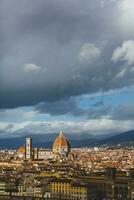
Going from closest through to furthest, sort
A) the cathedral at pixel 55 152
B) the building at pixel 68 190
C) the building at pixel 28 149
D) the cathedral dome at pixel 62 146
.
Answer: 1. the building at pixel 68 190
2. the building at pixel 28 149
3. the cathedral at pixel 55 152
4. the cathedral dome at pixel 62 146

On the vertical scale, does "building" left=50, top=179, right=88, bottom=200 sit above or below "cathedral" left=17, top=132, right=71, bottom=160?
below

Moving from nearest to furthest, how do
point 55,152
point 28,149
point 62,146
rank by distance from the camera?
point 28,149 < point 62,146 < point 55,152

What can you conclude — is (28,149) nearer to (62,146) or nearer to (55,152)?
(62,146)

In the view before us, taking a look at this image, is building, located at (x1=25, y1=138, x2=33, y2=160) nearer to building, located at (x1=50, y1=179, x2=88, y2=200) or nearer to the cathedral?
the cathedral

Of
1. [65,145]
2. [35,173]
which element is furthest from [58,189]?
[65,145]

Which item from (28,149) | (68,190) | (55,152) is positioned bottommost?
(68,190)

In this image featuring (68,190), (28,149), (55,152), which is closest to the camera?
(68,190)

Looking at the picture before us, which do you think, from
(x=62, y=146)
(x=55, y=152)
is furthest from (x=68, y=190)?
(x=55, y=152)

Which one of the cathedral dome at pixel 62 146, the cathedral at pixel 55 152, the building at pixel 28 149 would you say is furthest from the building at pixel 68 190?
the cathedral dome at pixel 62 146

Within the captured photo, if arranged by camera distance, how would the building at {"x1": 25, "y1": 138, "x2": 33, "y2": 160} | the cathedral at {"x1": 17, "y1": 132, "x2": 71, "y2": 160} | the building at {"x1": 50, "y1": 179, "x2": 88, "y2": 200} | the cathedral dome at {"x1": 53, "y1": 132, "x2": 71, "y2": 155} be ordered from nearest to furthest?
1. the building at {"x1": 50, "y1": 179, "x2": 88, "y2": 200}
2. the building at {"x1": 25, "y1": 138, "x2": 33, "y2": 160}
3. the cathedral at {"x1": 17, "y1": 132, "x2": 71, "y2": 160}
4. the cathedral dome at {"x1": 53, "y1": 132, "x2": 71, "y2": 155}

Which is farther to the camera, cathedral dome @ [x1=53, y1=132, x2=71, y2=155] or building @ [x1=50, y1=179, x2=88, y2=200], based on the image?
cathedral dome @ [x1=53, y1=132, x2=71, y2=155]

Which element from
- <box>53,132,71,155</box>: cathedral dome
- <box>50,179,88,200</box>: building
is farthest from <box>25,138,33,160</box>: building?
<box>50,179,88,200</box>: building

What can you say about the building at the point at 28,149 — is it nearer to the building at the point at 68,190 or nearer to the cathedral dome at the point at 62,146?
the cathedral dome at the point at 62,146
